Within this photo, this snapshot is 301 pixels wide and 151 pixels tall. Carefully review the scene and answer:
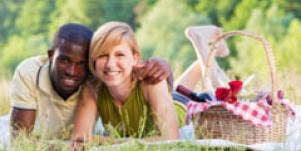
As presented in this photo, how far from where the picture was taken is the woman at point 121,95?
288cm

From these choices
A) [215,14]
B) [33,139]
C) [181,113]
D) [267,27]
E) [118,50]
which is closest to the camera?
[33,139]

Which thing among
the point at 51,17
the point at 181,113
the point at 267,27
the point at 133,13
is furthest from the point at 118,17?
the point at 181,113

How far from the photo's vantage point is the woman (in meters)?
2.88

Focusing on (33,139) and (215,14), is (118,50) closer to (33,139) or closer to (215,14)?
(33,139)

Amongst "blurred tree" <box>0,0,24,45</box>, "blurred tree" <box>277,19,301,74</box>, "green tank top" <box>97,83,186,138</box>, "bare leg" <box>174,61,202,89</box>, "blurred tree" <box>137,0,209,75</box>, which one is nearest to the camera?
"green tank top" <box>97,83,186,138</box>

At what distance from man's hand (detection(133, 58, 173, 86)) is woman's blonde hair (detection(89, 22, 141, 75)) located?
0.07 meters

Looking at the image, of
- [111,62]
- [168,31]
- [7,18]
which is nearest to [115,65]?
[111,62]

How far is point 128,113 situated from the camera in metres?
3.03

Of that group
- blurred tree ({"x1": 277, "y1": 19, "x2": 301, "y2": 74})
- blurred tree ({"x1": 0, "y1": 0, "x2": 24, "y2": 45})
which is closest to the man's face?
blurred tree ({"x1": 277, "y1": 19, "x2": 301, "y2": 74})

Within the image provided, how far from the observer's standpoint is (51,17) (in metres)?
13.8

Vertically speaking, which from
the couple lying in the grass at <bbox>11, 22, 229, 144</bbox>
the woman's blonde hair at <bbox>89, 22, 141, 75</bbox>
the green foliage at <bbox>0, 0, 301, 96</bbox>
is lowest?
the couple lying in the grass at <bbox>11, 22, 229, 144</bbox>

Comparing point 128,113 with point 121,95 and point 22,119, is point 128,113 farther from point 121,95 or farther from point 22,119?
point 22,119

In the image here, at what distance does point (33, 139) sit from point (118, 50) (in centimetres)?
47

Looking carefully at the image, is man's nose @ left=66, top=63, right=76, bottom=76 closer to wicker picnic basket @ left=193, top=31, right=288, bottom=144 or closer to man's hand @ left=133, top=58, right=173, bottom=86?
man's hand @ left=133, top=58, right=173, bottom=86
